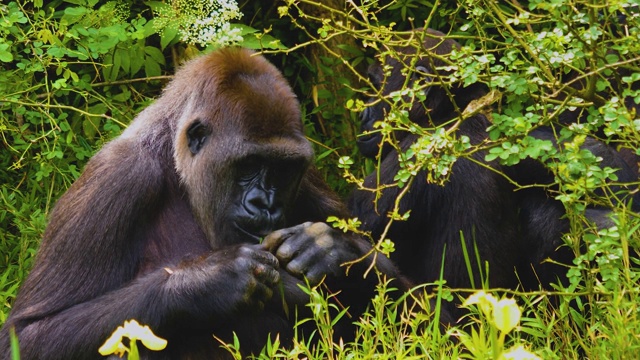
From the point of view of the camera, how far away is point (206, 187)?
13.9ft

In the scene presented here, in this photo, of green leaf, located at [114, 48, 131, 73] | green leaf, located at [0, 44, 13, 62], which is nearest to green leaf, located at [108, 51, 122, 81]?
green leaf, located at [114, 48, 131, 73]

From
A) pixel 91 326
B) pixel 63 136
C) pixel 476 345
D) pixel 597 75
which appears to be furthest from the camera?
pixel 63 136

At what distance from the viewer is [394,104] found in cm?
410

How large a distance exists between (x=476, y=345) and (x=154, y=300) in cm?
149

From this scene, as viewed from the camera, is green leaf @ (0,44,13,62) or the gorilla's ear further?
green leaf @ (0,44,13,62)

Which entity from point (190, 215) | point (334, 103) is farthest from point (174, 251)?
point (334, 103)

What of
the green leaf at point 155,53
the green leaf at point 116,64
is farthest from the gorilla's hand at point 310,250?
the green leaf at point 155,53

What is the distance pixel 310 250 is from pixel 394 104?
2.19 feet

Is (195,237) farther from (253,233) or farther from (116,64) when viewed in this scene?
(116,64)

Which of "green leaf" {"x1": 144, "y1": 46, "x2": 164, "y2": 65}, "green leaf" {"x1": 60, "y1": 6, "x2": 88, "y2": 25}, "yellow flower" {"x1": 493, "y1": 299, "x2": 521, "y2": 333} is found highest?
"yellow flower" {"x1": 493, "y1": 299, "x2": 521, "y2": 333}

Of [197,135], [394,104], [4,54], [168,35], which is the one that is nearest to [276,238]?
[197,135]

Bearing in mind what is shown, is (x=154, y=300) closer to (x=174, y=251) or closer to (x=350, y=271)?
(x=174, y=251)

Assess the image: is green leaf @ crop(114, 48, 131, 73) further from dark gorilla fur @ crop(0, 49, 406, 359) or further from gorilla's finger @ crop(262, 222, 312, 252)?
gorilla's finger @ crop(262, 222, 312, 252)

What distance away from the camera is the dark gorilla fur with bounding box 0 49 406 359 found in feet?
12.9
